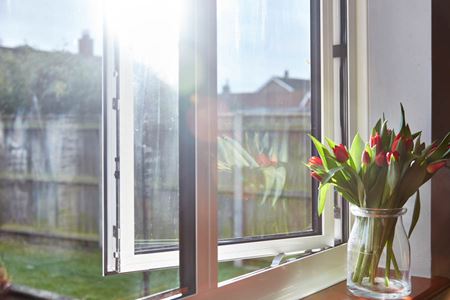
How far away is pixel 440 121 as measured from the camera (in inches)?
69.6

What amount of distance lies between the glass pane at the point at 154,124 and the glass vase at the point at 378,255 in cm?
47

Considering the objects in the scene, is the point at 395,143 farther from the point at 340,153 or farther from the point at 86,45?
the point at 86,45

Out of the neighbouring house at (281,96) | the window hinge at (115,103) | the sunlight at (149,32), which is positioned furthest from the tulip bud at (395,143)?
the window hinge at (115,103)

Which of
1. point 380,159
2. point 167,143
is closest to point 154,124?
point 167,143

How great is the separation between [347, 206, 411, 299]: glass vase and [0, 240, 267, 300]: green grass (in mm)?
284

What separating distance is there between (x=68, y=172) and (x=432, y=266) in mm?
1213

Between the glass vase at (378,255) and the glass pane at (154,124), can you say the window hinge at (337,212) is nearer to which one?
the glass vase at (378,255)

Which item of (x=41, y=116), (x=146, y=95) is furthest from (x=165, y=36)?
(x=41, y=116)

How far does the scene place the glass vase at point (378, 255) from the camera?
1.46 meters

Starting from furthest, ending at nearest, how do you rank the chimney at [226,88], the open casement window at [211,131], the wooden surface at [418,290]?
the chimney at [226,88] → the wooden surface at [418,290] → the open casement window at [211,131]

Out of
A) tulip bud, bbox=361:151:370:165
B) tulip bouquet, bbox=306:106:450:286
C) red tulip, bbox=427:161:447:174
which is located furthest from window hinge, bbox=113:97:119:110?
red tulip, bbox=427:161:447:174

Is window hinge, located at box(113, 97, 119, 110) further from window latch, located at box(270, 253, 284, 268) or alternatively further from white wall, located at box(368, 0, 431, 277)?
white wall, located at box(368, 0, 431, 277)

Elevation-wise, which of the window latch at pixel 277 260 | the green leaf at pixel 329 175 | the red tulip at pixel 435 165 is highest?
the red tulip at pixel 435 165

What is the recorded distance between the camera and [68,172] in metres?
1.99
